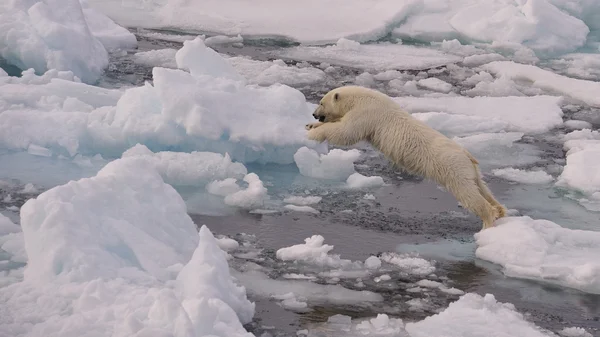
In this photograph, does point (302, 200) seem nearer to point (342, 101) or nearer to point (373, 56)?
point (342, 101)

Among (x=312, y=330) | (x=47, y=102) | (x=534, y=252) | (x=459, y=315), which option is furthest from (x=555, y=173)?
(x=47, y=102)

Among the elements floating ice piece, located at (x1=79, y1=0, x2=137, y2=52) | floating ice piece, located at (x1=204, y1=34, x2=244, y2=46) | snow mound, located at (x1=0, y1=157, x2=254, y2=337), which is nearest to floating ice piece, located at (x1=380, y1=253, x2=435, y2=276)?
snow mound, located at (x1=0, y1=157, x2=254, y2=337)

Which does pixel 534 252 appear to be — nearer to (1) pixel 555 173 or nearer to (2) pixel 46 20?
(1) pixel 555 173

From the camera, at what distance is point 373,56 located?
38.9 ft

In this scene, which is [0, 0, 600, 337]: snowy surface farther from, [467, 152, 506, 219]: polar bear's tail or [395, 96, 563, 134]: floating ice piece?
[467, 152, 506, 219]: polar bear's tail

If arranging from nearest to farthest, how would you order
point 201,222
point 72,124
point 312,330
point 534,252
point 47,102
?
point 312,330, point 534,252, point 201,222, point 72,124, point 47,102

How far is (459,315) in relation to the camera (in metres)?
4.64

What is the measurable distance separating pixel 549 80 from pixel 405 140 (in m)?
5.28

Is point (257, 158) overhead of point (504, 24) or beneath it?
beneath

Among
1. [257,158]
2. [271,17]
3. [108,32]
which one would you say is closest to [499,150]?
[257,158]

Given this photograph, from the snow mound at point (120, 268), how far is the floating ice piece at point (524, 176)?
11.3 feet

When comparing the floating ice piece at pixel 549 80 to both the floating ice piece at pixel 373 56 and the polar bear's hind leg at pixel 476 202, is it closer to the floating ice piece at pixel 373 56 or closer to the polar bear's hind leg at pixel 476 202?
the floating ice piece at pixel 373 56

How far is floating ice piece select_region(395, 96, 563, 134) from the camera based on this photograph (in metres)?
9.07

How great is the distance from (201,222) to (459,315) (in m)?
2.12
